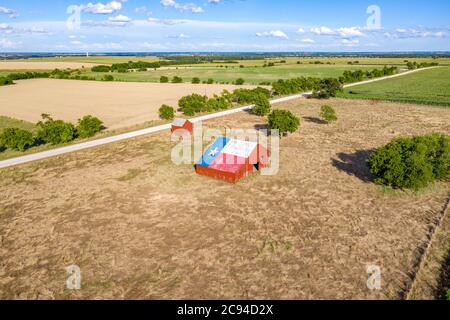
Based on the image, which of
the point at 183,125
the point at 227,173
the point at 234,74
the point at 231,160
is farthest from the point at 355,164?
the point at 234,74

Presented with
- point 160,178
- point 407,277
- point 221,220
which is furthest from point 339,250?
point 160,178

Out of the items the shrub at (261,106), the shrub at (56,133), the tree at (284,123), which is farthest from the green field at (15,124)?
the tree at (284,123)

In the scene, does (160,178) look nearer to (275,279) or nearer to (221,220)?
(221,220)

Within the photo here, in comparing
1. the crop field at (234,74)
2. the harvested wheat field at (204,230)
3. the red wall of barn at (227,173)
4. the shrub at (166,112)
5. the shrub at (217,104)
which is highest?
the crop field at (234,74)

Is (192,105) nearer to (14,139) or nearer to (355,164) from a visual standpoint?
(14,139)

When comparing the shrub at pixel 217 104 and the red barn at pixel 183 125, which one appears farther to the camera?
the shrub at pixel 217 104

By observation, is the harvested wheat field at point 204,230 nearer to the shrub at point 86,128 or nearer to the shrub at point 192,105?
the shrub at point 86,128

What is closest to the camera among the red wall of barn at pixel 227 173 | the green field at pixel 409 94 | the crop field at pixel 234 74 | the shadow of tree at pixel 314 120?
the red wall of barn at pixel 227 173
